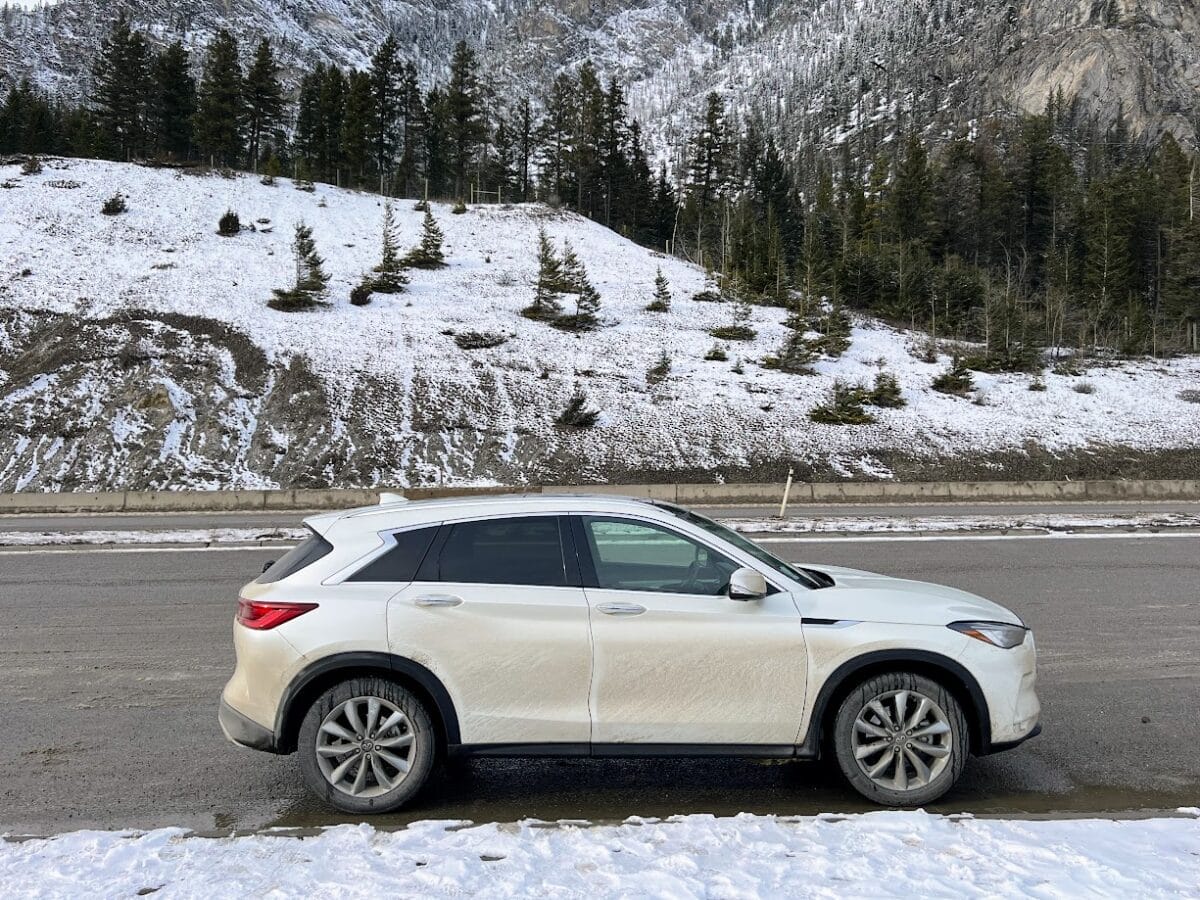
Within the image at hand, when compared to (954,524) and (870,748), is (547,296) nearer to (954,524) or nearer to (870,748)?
(954,524)

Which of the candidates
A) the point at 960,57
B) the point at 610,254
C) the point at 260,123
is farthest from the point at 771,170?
the point at 960,57

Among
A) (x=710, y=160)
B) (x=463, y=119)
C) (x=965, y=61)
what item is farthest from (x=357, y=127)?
(x=965, y=61)

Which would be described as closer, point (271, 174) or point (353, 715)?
point (353, 715)

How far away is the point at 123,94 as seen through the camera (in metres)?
61.2

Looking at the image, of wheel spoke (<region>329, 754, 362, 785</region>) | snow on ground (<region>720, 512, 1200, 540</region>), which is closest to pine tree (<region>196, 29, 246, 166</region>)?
snow on ground (<region>720, 512, 1200, 540</region>)

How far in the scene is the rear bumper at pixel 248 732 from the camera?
3.95 meters

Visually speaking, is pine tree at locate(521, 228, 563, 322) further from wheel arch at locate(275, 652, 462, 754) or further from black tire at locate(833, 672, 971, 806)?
black tire at locate(833, 672, 971, 806)

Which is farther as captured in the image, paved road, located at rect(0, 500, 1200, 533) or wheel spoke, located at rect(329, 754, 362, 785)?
paved road, located at rect(0, 500, 1200, 533)

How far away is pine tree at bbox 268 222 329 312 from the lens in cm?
3403

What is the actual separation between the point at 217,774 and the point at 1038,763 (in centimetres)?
490

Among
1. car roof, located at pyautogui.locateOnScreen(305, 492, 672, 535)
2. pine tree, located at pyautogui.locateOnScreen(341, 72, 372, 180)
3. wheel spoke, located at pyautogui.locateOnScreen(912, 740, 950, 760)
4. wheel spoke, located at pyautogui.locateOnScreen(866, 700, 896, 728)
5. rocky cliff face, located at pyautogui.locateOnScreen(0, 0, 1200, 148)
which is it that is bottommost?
wheel spoke, located at pyautogui.locateOnScreen(912, 740, 950, 760)

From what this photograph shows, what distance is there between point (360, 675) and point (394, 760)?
18.0 inches

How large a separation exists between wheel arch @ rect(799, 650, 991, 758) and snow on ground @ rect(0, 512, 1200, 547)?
8933 mm

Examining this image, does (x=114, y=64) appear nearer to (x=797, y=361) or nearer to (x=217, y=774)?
(x=797, y=361)
